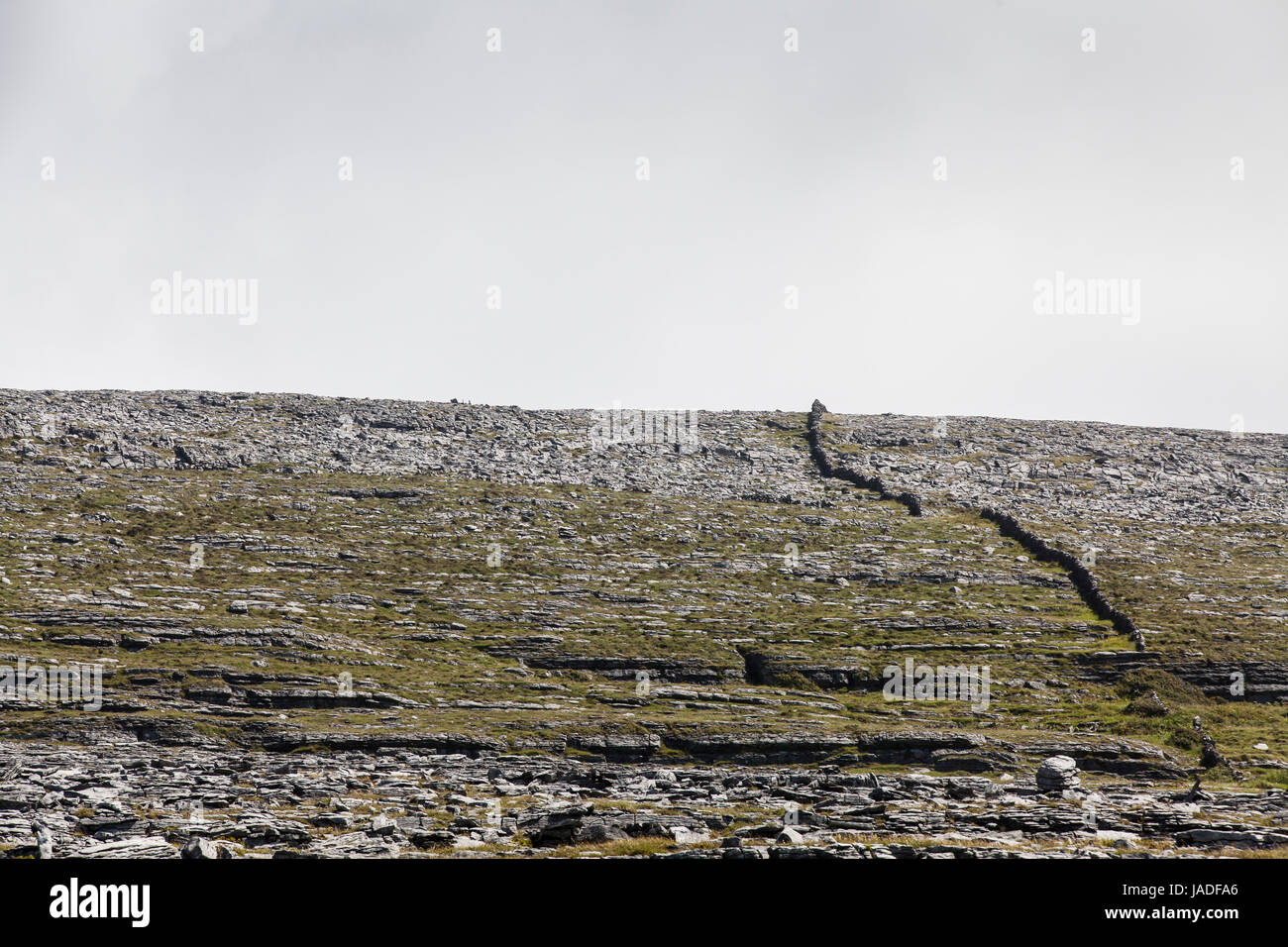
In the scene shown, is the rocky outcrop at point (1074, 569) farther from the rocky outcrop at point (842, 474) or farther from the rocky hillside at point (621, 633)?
the rocky outcrop at point (842, 474)

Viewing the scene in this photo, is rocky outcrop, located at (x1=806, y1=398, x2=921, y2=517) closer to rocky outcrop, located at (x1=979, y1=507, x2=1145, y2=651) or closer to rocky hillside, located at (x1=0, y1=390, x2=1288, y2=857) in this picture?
rocky hillside, located at (x1=0, y1=390, x2=1288, y2=857)

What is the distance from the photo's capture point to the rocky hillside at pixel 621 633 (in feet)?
109

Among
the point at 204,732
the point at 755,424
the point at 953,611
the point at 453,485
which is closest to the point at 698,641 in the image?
the point at 953,611

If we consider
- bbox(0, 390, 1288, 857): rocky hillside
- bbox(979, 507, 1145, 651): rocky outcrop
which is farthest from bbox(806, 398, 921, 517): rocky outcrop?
bbox(979, 507, 1145, 651): rocky outcrop

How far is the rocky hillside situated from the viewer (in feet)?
109

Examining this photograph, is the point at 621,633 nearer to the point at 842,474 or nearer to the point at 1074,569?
the point at 1074,569

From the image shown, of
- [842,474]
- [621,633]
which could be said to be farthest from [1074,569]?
[621,633]

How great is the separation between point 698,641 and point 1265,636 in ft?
133

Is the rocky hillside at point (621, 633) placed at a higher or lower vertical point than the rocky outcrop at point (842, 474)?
lower

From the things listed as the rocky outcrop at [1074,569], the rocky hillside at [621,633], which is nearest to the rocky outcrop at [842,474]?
the rocky hillside at [621,633]

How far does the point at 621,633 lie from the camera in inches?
2682

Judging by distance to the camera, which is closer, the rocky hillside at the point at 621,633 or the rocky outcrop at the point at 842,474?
the rocky hillside at the point at 621,633

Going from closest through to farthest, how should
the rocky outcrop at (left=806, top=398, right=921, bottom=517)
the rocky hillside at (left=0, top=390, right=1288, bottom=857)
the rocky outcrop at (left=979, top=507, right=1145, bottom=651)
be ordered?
the rocky hillside at (left=0, top=390, right=1288, bottom=857)
the rocky outcrop at (left=979, top=507, right=1145, bottom=651)
the rocky outcrop at (left=806, top=398, right=921, bottom=517)
